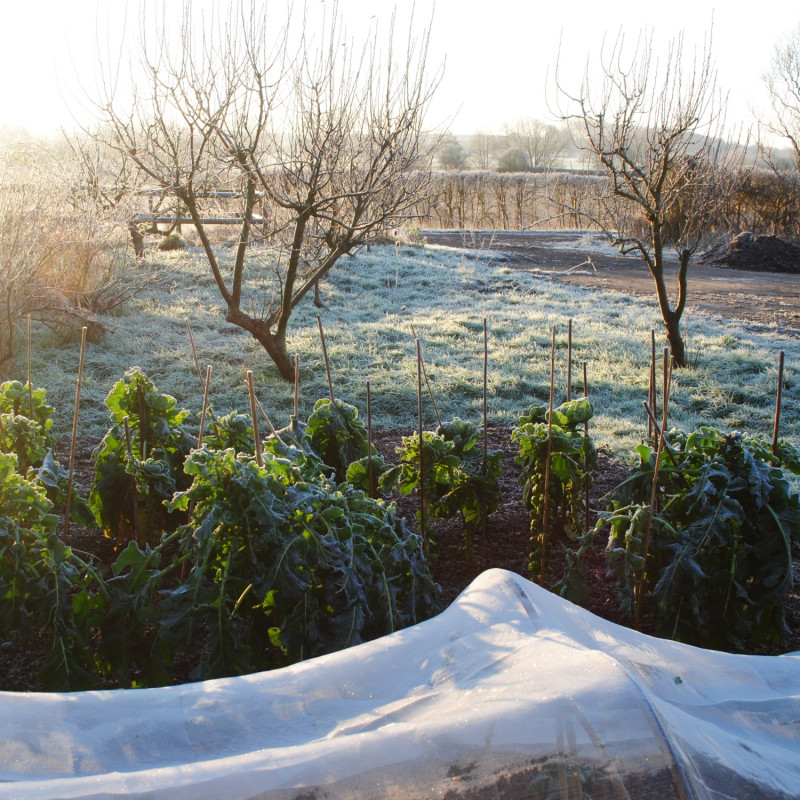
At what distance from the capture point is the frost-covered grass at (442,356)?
6.21m

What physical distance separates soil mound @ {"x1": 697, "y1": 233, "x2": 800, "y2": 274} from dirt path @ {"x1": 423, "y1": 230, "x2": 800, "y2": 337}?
406 mm

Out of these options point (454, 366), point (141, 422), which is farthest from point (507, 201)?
point (141, 422)

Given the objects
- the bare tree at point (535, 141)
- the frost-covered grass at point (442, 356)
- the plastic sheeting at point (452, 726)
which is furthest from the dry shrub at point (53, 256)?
the bare tree at point (535, 141)

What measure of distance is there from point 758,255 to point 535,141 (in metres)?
19.5

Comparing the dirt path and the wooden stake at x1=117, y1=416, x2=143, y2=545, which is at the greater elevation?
the dirt path

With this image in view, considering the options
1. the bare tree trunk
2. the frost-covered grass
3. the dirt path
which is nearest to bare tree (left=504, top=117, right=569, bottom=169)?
the dirt path

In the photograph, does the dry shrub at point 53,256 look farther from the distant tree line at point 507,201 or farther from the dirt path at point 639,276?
the distant tree line at point 507,201

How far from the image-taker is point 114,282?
9047mm

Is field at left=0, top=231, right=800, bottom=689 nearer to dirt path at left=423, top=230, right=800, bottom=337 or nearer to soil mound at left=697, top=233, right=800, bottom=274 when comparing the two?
dirt path at left=423, top=230, right=800, bottom=337

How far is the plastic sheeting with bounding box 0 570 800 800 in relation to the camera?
3.94 feet

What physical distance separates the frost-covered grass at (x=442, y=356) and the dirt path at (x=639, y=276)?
0.99 meters

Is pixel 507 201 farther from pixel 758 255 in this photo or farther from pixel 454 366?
pixel 454 366

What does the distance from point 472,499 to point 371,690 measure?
171 centimetres

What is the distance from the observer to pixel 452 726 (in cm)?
127
